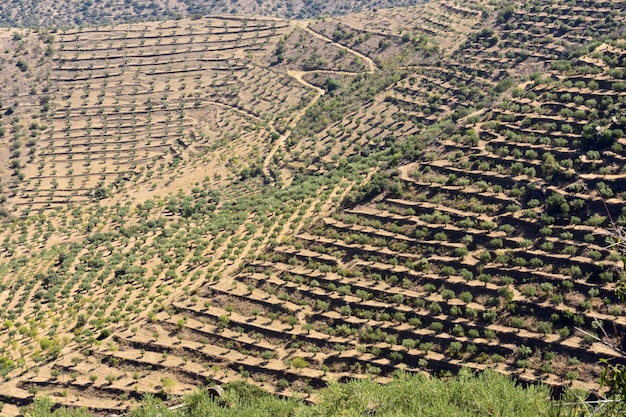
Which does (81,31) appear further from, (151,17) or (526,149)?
(526,149)

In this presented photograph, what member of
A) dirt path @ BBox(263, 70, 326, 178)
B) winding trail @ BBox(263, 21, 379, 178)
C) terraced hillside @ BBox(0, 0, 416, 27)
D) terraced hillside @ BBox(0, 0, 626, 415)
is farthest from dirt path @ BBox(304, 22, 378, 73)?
terraced hillside @ BBox(0, 0, 416, 27)

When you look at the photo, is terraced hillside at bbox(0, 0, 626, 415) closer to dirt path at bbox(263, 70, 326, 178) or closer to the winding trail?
dirt path at bbox(263, 70, 326, 178)

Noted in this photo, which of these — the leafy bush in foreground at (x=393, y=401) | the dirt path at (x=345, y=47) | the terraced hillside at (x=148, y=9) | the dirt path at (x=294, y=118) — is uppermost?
the terraced hillside at (x=148, y=9)

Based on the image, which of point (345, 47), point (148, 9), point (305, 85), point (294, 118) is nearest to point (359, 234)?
point (294, 118)

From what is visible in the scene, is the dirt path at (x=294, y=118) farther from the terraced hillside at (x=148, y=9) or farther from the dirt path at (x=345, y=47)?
the terraced hillside at (x=148, y=9)

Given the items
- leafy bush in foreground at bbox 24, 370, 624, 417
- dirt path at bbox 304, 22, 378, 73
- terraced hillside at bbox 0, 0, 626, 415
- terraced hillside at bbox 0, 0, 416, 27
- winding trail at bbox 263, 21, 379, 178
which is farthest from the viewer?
terraced hillside at bbox 0, 0, 416, 27

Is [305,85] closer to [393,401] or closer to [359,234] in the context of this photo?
[359,234]

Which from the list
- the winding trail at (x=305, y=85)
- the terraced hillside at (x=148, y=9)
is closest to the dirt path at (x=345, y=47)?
the winding trail at (x=305, y=85)

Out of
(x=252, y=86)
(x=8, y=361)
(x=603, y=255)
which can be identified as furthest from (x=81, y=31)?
(x=603, y=255)

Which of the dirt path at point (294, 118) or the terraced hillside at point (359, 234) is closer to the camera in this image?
the terraced hillside at point (359, 234)
